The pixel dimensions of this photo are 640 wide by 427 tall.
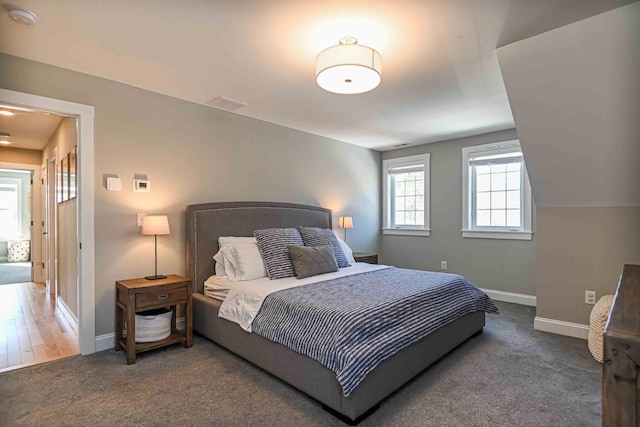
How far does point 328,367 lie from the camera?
2.01 meters

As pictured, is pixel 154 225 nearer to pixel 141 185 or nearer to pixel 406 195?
pixel 141 185

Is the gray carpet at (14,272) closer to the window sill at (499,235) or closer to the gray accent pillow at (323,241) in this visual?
the gray accent pillow at (323,241)

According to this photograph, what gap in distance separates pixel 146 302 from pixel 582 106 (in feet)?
12.4

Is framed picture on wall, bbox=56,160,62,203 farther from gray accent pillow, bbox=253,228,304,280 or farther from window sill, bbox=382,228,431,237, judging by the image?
window sill, bbox=382,228,431,237

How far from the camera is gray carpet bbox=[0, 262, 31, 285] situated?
6266mm

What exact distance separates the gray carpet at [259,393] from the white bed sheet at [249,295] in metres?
0.38

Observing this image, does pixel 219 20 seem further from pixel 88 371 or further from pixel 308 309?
pixel 88 371

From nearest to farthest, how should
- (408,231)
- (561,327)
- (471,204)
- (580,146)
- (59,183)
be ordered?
1. (580,146)
2. (561,327)
3. (59,183)
4. (471,204)
5. (408,231)

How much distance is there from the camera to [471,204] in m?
5.09

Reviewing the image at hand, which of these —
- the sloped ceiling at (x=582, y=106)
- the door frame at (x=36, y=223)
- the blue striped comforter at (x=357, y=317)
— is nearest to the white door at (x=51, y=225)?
the door frame at (x=36, y=223)

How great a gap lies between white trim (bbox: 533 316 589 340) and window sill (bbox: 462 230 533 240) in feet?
4.31

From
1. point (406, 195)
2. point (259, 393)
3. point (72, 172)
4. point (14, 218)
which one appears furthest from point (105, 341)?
point (14, 218)

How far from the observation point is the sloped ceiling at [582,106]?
2.20 metres

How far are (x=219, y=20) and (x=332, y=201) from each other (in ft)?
11.1
